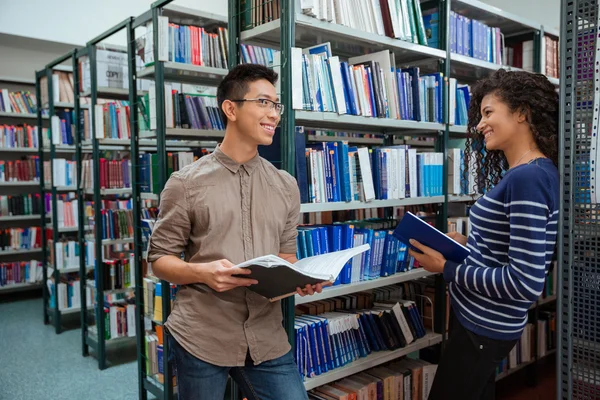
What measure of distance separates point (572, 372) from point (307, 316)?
49.6 inches

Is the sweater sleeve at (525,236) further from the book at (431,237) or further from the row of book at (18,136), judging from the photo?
the row of book at (18,136)

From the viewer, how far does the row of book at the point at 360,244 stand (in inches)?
87.1

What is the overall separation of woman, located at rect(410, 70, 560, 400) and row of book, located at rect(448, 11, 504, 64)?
1.32m

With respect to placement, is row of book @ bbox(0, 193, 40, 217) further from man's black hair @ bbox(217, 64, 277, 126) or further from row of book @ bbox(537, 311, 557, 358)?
row of book @ bbox(537, 311, 557, 358)

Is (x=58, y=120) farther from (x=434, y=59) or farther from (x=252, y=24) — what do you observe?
(x=434, y=59)

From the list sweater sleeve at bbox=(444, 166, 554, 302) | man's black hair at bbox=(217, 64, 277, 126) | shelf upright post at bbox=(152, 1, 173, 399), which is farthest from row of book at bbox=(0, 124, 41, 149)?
sweater sleeve at bbox=(444, 166, 554, 302)

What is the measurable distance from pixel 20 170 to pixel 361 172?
493 cm

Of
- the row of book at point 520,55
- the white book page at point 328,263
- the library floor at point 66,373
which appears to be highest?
the row of book at point 520,55

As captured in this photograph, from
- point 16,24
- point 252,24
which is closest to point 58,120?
point 16,24

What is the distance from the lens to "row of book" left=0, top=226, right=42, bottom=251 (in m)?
5.62

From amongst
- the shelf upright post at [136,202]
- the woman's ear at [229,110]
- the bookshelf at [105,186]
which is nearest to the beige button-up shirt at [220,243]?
the woman's ear at [229,110]

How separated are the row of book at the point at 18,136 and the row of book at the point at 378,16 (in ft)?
15.8

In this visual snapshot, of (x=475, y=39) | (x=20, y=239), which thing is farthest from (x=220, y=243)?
(x=20, y=239)

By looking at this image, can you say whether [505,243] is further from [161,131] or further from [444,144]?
[161,131]
